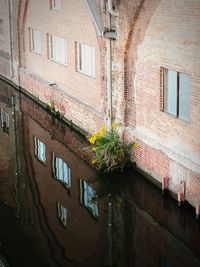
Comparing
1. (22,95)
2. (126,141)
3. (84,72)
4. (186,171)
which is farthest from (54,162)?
(22,95)

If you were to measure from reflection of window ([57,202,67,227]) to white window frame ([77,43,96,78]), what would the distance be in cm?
670

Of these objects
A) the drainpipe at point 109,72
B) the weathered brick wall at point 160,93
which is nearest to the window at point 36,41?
the drainpipe at point 109,72

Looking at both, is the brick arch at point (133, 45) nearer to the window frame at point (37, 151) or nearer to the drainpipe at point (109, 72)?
the drainpipe at point (109, 72)

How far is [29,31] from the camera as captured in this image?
27.5 metres

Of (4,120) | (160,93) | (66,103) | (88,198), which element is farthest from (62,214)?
(4,120)

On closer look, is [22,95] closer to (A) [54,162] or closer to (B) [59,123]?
(B) [59,123]

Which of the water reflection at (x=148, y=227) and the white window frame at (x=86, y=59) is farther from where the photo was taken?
the white window frame at (x=86, y=59)

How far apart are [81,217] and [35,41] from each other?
14.6m

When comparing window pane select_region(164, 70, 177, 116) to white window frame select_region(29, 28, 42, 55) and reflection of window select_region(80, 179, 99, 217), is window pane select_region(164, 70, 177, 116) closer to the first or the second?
reflection of window select_region(80, 179, 99, 217)

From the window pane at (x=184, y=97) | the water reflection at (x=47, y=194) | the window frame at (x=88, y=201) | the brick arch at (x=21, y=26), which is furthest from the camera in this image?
the brick arch at (x=21, y=26)

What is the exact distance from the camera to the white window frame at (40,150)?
19156 millimetres

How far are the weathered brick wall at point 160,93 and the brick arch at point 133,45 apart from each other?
3cm

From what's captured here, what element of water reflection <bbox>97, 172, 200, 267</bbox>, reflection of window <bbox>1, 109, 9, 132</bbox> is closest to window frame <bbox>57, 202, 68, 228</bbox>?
water reflection <bbox>97, 172, 200, 267</bbox>

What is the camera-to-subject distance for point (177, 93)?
14891 mm
